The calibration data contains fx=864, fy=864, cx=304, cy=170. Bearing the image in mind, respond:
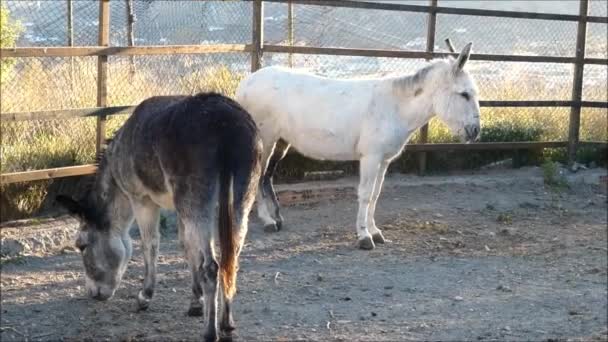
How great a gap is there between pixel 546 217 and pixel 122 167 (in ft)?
17.4

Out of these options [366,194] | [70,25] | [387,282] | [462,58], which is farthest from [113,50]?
[387,282]

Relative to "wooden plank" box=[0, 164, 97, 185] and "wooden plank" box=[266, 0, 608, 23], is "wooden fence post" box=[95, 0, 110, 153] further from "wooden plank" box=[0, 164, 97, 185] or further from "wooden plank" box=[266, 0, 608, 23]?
"wooden plank" box=[266, 0, 608, 23]

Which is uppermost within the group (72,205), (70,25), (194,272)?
(70,25)

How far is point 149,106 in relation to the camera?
584cm

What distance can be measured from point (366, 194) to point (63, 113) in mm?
2829

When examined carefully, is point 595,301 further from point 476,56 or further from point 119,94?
point 119,94

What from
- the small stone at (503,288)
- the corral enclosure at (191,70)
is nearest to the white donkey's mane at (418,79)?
the corral enclosure at (191,70)

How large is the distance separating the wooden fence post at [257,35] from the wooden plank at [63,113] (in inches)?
67.6

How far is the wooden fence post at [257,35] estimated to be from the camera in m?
9.30

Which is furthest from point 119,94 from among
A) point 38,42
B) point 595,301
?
point 595,301

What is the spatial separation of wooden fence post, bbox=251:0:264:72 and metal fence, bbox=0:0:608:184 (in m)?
0.01

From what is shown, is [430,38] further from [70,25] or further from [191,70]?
[70,25]

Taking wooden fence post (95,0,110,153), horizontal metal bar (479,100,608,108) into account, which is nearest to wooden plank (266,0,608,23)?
horizontal metal bar (479,100,608,108)

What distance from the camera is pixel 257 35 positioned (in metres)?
9.34
